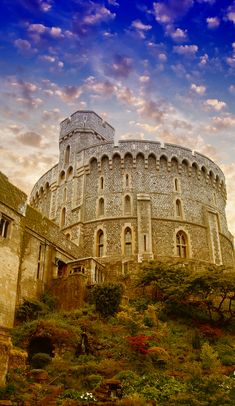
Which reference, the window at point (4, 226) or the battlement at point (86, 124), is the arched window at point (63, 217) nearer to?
the battlement at point (86, 124)

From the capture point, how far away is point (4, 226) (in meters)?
21.6

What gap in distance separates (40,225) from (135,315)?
10.0 m

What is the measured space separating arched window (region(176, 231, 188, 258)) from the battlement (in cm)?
1434

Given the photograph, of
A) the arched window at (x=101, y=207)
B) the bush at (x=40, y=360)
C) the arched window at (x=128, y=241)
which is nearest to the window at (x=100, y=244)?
the arched window at (x=101, y=207)

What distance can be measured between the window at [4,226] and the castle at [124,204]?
→ 4.70 m

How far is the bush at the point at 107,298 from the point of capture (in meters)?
22.1

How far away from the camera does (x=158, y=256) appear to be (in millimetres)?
33531

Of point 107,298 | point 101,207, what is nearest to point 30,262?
point 107,298

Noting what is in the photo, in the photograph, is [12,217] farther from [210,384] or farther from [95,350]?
[210,384]

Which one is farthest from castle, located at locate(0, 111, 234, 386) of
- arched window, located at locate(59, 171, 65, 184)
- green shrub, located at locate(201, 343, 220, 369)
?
green shrub, located at locate(201, 343, 220, 369)

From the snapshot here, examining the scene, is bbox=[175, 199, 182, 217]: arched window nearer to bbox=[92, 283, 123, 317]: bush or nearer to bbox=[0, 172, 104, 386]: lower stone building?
bbox=[0, 172, 104, 386]: lower stone building

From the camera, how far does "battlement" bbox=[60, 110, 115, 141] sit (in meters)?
42.4

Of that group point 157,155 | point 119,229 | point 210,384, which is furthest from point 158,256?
point 210,384

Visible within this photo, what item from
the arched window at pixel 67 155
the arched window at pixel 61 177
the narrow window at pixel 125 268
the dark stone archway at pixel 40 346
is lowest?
the dark stone archway at pixel 40 346
